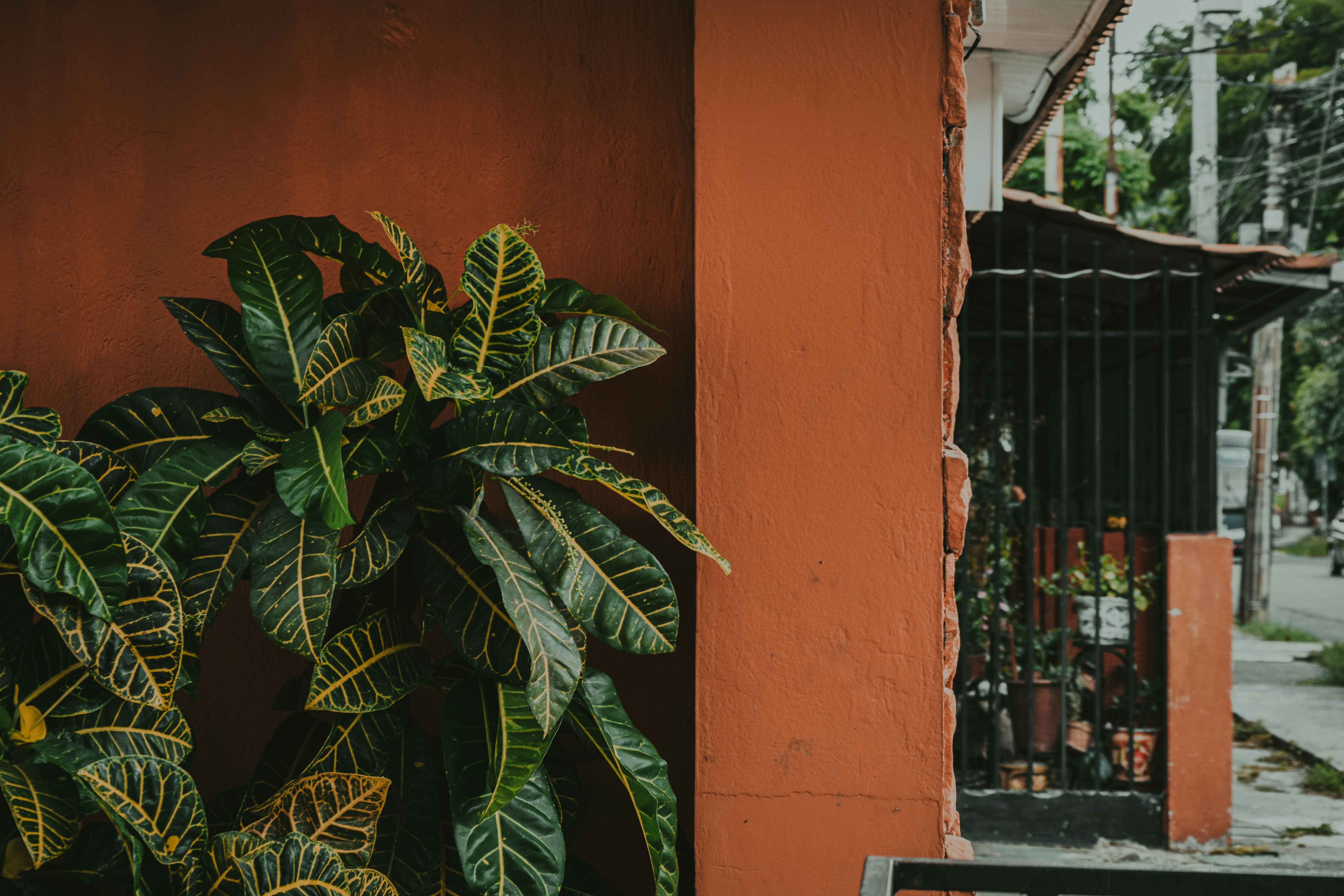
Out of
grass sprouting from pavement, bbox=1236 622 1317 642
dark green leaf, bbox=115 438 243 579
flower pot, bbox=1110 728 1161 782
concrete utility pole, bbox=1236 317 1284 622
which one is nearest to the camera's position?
dark green leaf, bbox=115 438 243 579

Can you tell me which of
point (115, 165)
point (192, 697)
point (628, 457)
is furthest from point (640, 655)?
point (115, 165)

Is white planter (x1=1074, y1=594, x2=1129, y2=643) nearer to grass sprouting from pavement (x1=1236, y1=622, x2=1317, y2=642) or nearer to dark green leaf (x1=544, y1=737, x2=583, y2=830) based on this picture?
dark green leaf (x1=544, y1=737, x2=583, y2=830)

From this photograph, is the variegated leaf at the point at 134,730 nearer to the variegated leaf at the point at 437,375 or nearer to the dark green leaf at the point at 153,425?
the dark green leaf at the point at 153,425

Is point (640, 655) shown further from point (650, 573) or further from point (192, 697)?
point (192, 697)

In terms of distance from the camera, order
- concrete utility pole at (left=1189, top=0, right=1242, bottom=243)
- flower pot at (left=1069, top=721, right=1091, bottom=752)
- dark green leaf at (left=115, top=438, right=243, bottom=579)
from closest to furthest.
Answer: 1. dark green leaf at (left=115, top=438, right=243, bottom=579)
2. flower pot at (left=1069, top=721, right=1091, bottom=752)
3. concrete utility pole at (left=1189, top=0, right=1242, bottom=243)

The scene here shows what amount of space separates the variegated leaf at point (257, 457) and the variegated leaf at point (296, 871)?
1.92 ft

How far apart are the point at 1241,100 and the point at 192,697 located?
1954 centimetres

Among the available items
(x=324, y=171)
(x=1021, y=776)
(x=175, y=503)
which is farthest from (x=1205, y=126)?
(x=175, y=503)

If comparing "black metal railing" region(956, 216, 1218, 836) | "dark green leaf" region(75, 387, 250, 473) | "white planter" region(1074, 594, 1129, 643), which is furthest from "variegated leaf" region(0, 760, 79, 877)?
"white planter" region(1074, 594, 1129, 643)

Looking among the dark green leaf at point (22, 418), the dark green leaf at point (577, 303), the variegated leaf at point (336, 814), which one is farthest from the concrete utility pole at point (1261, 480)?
the dark green leaf at point (22, 418)

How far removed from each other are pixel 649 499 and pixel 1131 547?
3.30m

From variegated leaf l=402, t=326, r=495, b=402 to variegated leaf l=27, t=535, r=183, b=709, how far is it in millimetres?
501

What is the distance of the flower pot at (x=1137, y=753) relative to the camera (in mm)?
4301

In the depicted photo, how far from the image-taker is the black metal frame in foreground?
1.08 meters
